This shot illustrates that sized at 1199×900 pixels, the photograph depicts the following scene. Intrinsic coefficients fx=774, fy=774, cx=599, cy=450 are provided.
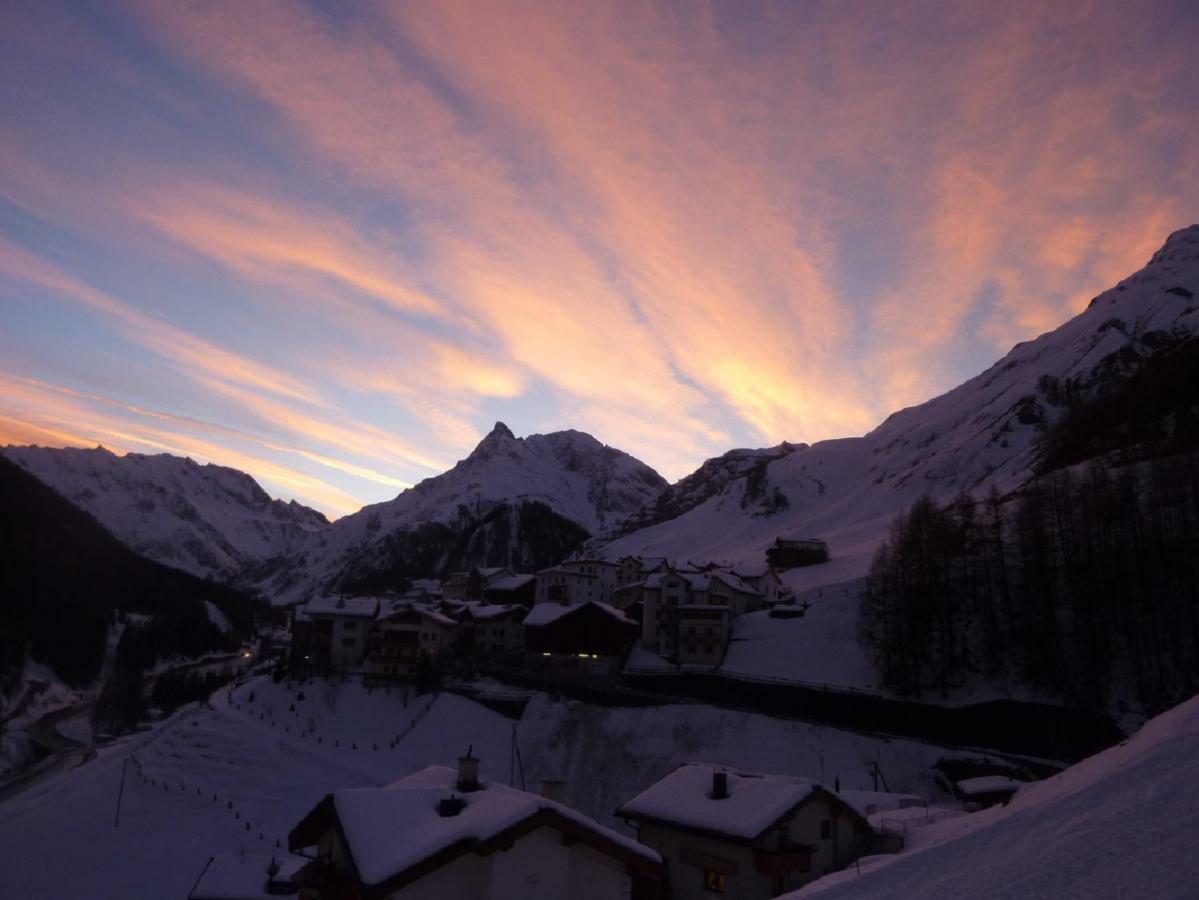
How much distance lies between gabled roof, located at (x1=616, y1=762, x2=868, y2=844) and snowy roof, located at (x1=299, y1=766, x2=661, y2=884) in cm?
599

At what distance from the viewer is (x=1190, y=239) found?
157750 mm

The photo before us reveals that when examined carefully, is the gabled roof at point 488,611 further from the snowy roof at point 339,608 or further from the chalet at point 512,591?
the chalet at point 512,591

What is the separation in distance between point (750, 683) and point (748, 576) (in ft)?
109

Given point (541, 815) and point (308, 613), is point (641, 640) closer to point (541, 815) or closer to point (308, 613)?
point (308, 613)

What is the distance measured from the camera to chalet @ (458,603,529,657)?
84.7 metres

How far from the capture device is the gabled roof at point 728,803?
22.7 metres

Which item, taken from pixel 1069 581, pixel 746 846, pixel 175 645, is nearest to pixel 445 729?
pixel 746 846

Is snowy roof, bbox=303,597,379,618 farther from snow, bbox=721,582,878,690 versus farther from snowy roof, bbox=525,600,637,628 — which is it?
snow, bbox=721,582,878,690

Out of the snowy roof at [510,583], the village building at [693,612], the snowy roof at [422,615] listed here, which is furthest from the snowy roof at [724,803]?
the snowy roof at [510,583]

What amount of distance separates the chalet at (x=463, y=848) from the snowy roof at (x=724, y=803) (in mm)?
5721

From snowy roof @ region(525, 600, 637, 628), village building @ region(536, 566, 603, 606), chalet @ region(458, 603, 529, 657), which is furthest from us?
village building @ region(536, 566, 603, 606)

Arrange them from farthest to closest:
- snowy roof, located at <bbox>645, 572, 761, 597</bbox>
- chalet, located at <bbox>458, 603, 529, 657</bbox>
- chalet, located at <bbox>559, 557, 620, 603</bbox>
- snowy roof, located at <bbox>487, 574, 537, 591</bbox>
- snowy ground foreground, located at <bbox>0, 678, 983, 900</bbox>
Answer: snowy roof, located at <bbox>487, 574, 537, 591</bbox> < chalet, located at <bbox>559, 557, 620, 603</bbox> < chalet, located at <bbox>458, 603, 529, 657</bbox> < snowy roof, located at <bbox>645, 572, 761, 597</bbox> < snowy ground foreground, located at <bbox>0, 678, 983, 900</bbox>

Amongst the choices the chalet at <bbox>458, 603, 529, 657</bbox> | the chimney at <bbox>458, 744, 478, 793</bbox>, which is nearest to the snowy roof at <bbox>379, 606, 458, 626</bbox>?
the chalet at <bbox>458, 603, 529, 657</bbox>

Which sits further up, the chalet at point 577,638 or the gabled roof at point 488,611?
the gabled roof at point 488,611
